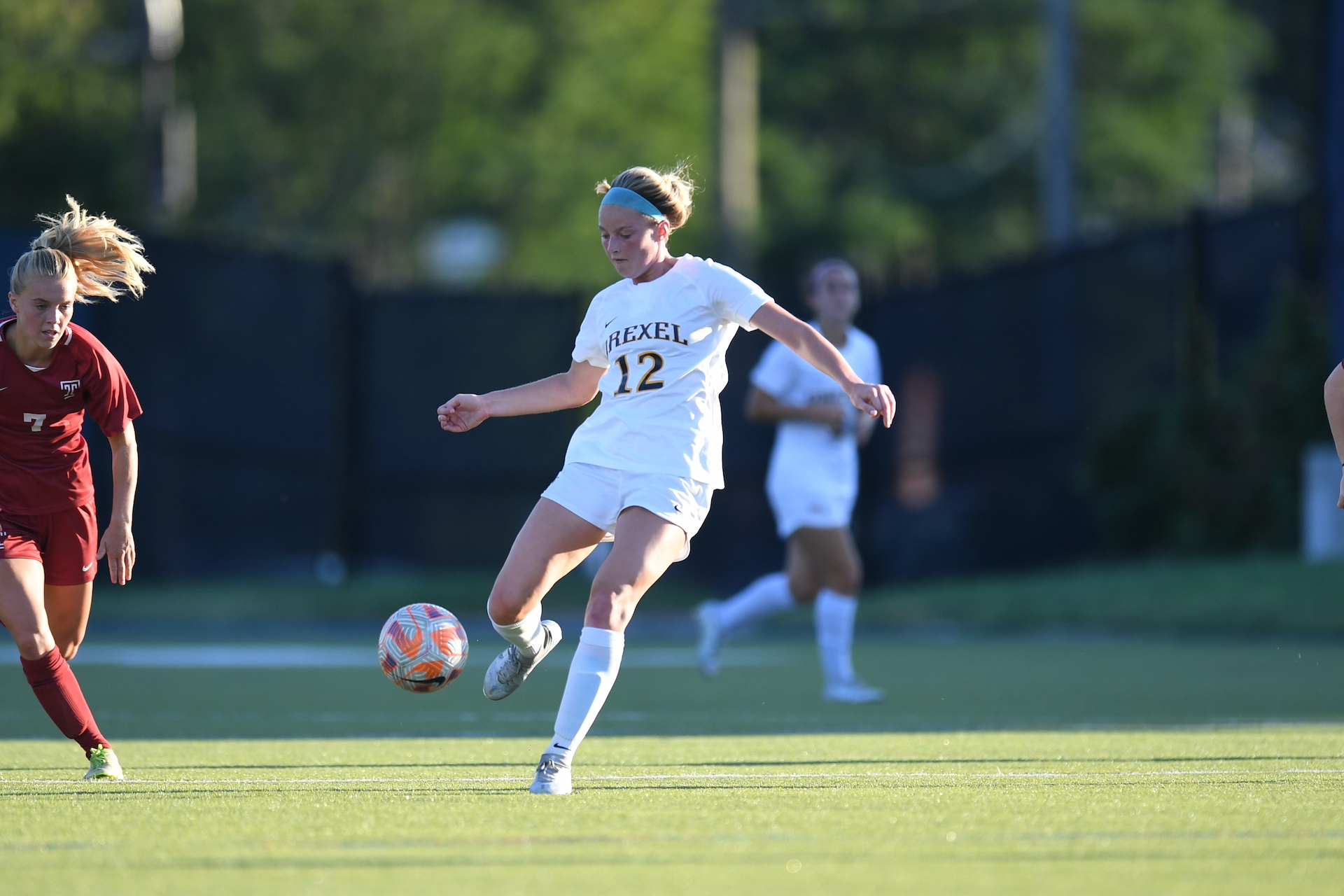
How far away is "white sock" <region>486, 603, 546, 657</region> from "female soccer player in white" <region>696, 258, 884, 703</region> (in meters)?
3.54

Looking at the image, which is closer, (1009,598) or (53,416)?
(53,416)

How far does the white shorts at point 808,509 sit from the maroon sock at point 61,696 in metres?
4.62

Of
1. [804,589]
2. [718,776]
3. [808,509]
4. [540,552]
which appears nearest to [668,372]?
[540,552]

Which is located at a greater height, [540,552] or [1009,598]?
[540,552]

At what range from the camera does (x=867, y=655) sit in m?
13.8

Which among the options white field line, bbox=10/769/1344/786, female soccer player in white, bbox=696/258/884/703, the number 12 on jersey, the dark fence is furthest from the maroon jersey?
the dark fence

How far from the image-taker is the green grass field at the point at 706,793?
14.8 feet

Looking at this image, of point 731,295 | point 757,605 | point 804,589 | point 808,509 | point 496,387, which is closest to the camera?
point 731,295

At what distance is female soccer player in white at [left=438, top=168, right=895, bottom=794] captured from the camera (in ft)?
19.8

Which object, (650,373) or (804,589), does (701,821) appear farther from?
(804,589)

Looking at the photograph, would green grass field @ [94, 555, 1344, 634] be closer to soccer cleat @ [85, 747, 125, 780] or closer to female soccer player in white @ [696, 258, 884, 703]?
female soccer player in white @ [696, 258, 884, 703]

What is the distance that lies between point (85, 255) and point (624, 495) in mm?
2069

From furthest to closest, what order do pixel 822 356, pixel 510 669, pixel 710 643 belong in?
pixel 710 643
pixel 510 669
pixel 822 356

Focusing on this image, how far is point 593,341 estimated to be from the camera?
252 inches
